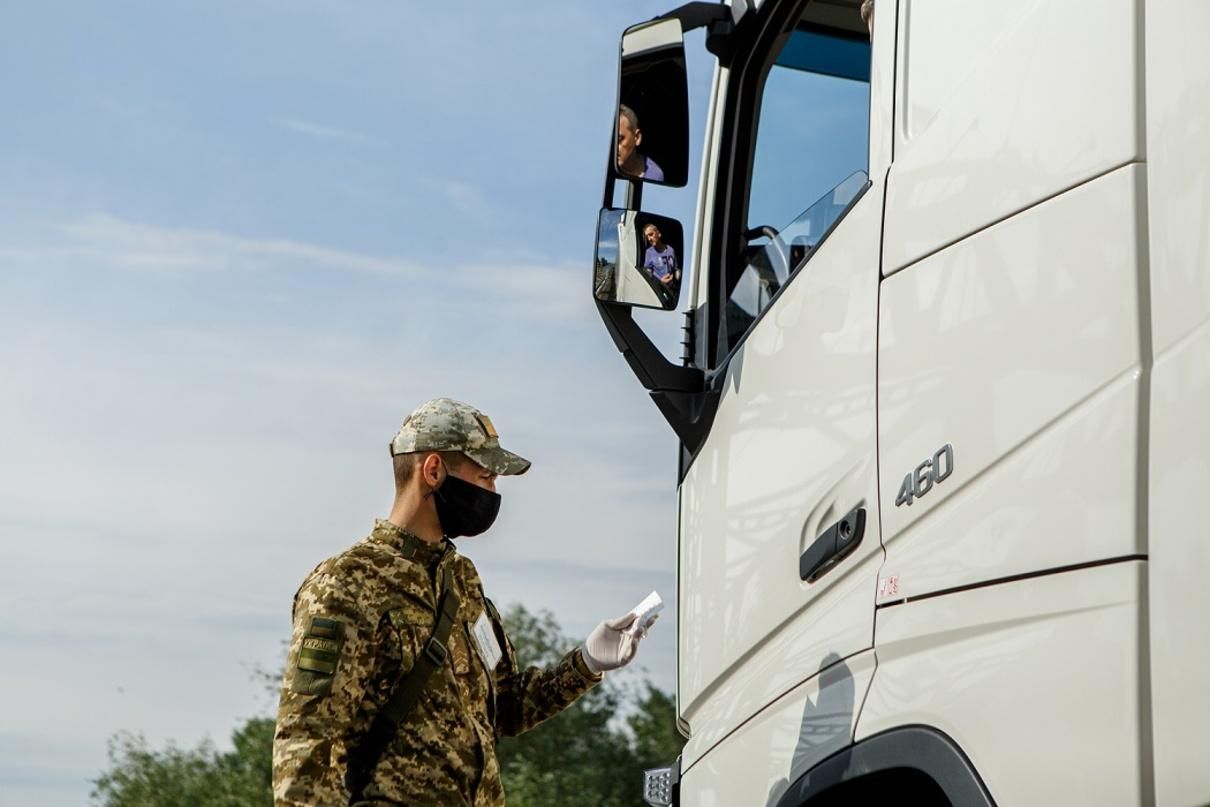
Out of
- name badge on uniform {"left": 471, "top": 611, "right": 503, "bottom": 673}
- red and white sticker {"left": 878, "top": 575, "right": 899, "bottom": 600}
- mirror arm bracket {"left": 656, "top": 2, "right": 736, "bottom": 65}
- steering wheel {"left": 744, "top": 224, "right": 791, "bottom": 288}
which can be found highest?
mirror arm bracket {"left": 656, "top": 2, "right": 736, "bottom": 65}

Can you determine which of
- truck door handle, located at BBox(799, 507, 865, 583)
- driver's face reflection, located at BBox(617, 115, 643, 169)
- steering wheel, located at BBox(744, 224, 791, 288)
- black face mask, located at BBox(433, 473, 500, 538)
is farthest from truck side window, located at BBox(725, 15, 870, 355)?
black face mask, located at BBox(433, 473, 500, 538)

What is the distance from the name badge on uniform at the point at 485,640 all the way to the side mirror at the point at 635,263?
40.7 inches

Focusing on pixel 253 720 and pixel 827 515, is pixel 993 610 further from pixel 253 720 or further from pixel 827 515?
pixel 253 720

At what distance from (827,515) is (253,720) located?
77.0 feet

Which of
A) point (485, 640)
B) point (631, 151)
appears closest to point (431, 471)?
point (485, 640)

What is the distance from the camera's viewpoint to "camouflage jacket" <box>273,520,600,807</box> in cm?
338

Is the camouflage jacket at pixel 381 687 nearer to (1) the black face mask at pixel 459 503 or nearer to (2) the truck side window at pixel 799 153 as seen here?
(1) the black face mask at pixel 459 503

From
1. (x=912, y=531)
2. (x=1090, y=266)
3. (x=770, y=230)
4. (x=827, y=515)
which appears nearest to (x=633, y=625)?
(x=770, y=230)

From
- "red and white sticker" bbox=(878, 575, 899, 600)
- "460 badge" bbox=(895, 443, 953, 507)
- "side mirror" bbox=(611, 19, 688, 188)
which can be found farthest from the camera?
"side mirror" bbox=(611, 19, 688, 188)

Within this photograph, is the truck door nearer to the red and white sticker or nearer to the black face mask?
the red and white sticker

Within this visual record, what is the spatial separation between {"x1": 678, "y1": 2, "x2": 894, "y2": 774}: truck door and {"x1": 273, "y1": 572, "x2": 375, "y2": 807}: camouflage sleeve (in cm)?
81

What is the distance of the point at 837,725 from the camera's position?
242cm

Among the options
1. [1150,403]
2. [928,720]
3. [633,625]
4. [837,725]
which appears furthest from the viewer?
[633,625]

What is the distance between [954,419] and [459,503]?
1.99 meters
